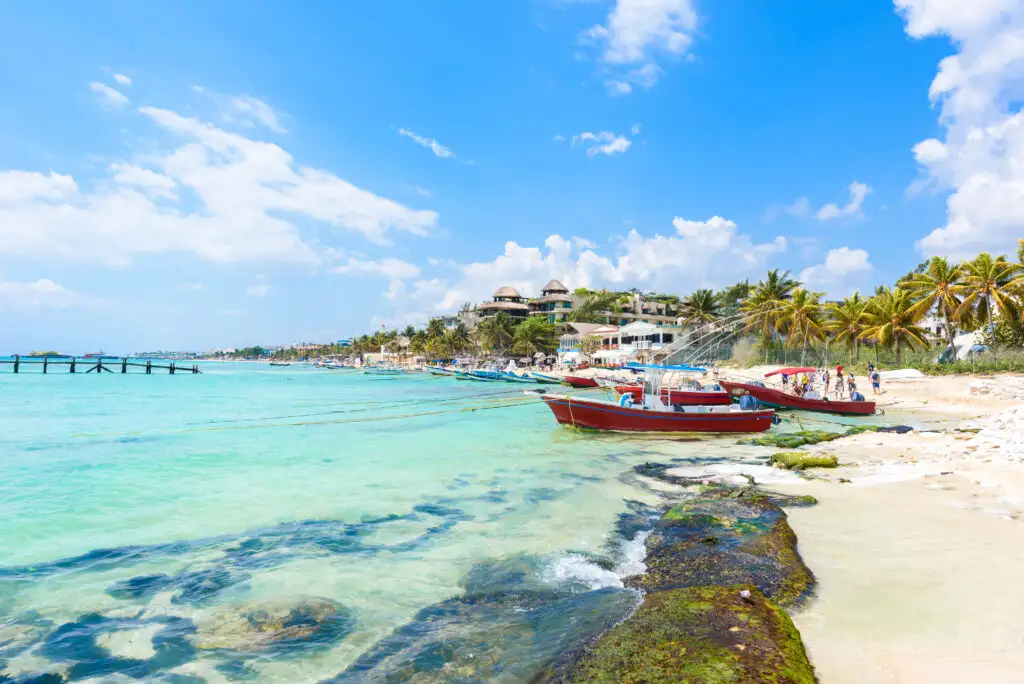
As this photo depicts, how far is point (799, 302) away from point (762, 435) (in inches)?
1245

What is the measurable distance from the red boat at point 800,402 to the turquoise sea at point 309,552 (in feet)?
38.9

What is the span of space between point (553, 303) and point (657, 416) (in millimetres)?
80369

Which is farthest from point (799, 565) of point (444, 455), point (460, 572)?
point (444, 455)

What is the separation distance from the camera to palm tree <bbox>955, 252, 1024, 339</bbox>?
3459 centimetres

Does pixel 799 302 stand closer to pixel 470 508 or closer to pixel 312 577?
pixel 470 508

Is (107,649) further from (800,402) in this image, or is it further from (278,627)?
(800,402)

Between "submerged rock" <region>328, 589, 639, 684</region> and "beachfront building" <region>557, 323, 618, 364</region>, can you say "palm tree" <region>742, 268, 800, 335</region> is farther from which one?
"submerged rock" <region>328, 589, 639, 684</region>

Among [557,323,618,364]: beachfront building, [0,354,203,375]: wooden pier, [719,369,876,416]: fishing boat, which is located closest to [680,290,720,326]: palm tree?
[557,323,618,364]: beachfront building

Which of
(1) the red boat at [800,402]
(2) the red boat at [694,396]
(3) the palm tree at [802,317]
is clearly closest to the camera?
(1) the red boat at [800,402]

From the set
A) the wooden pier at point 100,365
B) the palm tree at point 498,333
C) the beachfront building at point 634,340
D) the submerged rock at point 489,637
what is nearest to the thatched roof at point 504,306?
the palm tree at point 498,333

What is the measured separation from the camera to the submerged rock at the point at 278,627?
5551 mm

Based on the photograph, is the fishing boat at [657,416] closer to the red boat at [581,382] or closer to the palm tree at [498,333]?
the red boat at [581,382]

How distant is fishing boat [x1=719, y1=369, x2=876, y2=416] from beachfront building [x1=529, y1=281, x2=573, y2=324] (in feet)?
200

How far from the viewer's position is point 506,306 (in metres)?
99.4
